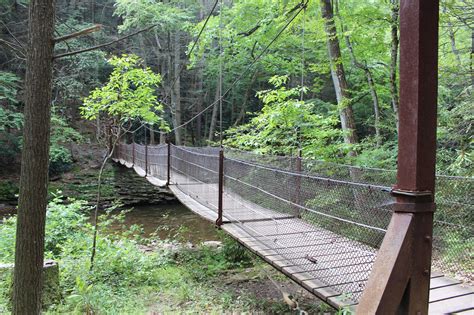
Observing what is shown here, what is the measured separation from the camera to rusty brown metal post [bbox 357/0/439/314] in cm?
99

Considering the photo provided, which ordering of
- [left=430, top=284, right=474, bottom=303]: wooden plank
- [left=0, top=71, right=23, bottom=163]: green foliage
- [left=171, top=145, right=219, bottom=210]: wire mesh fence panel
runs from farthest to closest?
1. [left=0, top=71, right=23, bottom=163]: green foliage
2. [left=171, top=145, right=219, bottom=210]: wire mesh fence panel
3. [left=430, top=284, right=474, bottom=303]: wooden plank

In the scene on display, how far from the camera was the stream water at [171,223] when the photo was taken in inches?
323

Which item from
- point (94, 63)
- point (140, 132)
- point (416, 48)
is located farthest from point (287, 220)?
point (140, 132)

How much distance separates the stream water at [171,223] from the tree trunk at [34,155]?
13.3 feet

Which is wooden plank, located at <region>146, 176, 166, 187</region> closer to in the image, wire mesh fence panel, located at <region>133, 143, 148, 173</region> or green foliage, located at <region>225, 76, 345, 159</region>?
wire mesh fence panel, located at <region>133, 143, 148, 173</region>

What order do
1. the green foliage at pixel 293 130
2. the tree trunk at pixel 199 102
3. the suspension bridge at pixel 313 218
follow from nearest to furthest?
the suspension bridge at pixel 313 218
the green foliage at pixel 293 130
the tree trunk at pixel 199 102

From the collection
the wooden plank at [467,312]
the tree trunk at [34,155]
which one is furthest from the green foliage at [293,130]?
the tree trunk at [34,155]

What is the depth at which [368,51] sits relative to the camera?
595cm

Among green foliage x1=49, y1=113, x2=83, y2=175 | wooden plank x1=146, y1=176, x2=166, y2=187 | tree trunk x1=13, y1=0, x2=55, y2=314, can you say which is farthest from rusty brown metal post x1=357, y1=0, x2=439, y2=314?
green foliage x1=49, y1=113, x2=83, y2=175

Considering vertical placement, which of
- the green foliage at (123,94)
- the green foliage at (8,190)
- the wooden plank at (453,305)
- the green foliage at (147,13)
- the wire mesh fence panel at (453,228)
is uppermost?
the green foliage at (147,13)

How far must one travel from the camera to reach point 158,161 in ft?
23.9

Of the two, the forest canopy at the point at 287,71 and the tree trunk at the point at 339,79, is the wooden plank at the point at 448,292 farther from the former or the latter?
the tree trunk at the point at 339,79

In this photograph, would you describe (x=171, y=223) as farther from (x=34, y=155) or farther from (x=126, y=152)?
(x=34, y=155)

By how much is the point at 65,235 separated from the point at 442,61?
5850 millimetres
